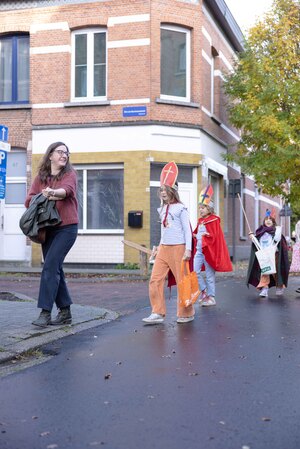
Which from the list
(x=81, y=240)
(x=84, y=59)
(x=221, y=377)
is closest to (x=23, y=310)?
(x=221, y=377)

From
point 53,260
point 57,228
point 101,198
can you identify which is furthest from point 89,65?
point 53,260

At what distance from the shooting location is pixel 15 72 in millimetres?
20875

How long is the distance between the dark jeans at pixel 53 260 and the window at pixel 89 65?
13.1 metres

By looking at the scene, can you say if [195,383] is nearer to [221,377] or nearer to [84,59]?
[221,377]

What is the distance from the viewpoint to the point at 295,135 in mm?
20297

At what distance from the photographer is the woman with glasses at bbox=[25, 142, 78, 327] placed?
7266 millimetres

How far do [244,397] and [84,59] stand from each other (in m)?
17.2

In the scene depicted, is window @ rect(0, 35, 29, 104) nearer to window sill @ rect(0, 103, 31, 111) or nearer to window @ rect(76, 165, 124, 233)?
window sill @ rect(0, 103, 31, 111)

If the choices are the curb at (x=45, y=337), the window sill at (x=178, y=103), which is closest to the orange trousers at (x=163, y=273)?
the curb at (x=45, y=337)

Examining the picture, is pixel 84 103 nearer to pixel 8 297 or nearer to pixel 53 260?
pixel 8 297

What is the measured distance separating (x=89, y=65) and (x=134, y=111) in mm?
2210

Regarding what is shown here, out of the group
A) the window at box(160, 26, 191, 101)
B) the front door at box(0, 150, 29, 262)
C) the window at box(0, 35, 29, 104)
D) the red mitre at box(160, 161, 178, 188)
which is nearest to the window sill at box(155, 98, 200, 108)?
the window at box(160, 26, 191, 101)

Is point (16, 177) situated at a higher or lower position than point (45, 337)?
higher

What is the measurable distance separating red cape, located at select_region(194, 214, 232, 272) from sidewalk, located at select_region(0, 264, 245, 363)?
127cm
